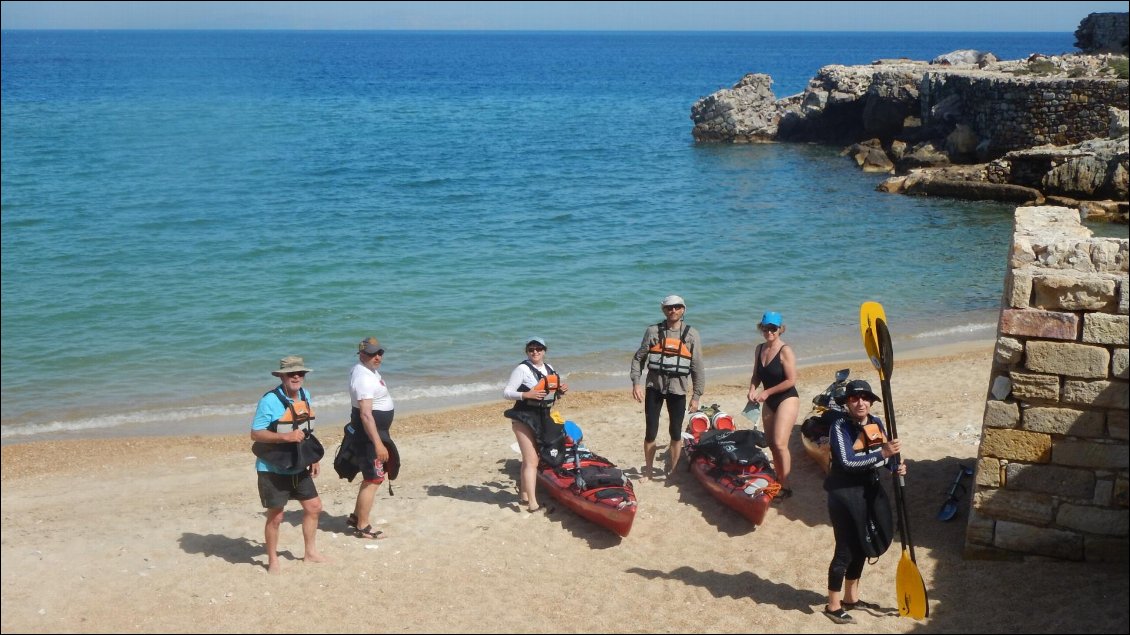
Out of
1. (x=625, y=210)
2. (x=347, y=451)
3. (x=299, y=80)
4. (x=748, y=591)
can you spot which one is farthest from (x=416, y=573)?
(x=299, y=80)

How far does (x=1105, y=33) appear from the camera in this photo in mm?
42875

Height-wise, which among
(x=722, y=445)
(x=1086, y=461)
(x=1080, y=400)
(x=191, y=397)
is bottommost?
(x=191, y=397)

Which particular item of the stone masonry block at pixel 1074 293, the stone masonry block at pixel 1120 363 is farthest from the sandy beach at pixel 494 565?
the stone masonry block at pixel 1074 293

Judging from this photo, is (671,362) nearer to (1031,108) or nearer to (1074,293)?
(1074,293)

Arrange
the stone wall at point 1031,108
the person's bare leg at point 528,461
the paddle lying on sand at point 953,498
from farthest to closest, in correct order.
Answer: the stone wall at point 1031,108 < the person's bare leg at point 528,461 < the paddle lying on sand at point 953,498

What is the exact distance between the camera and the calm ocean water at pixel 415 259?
51.8 feet

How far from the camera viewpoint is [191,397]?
14.6 meters

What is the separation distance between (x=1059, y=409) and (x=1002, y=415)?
35cm

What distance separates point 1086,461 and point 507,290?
1437cm

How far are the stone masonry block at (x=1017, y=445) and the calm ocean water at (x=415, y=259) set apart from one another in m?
8.14

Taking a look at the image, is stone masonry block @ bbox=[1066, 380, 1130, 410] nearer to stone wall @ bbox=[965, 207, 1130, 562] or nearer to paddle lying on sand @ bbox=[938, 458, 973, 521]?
stone wall @ bbox=[965, 207, 1130, 562]

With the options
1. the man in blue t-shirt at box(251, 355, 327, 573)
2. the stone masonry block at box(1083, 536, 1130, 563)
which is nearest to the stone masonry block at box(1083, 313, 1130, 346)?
the stone masonry block at box(1083, 536, 1130, 563)

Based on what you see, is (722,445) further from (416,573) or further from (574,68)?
(574,68)

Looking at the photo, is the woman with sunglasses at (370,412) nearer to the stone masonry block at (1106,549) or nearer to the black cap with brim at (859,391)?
the black cap with brim at (859,391)
